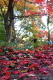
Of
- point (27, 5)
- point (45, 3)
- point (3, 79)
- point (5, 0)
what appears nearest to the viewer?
point (3, 79)

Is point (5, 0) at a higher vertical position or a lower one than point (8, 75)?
higher

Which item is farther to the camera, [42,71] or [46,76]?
[42,71]

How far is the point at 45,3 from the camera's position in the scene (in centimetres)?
802

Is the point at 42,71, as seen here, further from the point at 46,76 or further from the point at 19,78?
the point at 19,78

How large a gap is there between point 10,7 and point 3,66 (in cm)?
413

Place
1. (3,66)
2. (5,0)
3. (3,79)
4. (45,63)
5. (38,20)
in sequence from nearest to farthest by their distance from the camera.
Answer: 1. (3,79)
2. (3,66)
3. (45,63)
4. (5,0)
5. (38,20)

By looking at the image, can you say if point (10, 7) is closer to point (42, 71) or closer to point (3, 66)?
point (3, 66)

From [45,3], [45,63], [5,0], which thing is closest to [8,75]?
[45,63]

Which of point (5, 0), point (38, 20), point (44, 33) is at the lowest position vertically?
point (44, 33)

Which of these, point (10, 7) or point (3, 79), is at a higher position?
point (10, 7)

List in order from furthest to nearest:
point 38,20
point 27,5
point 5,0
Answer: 1. point 38,20
2. point 27,5
3. point 5,0

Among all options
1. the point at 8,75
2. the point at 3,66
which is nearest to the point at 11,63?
the point at 3,66

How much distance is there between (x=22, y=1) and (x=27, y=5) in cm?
98

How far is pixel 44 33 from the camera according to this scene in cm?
1202
